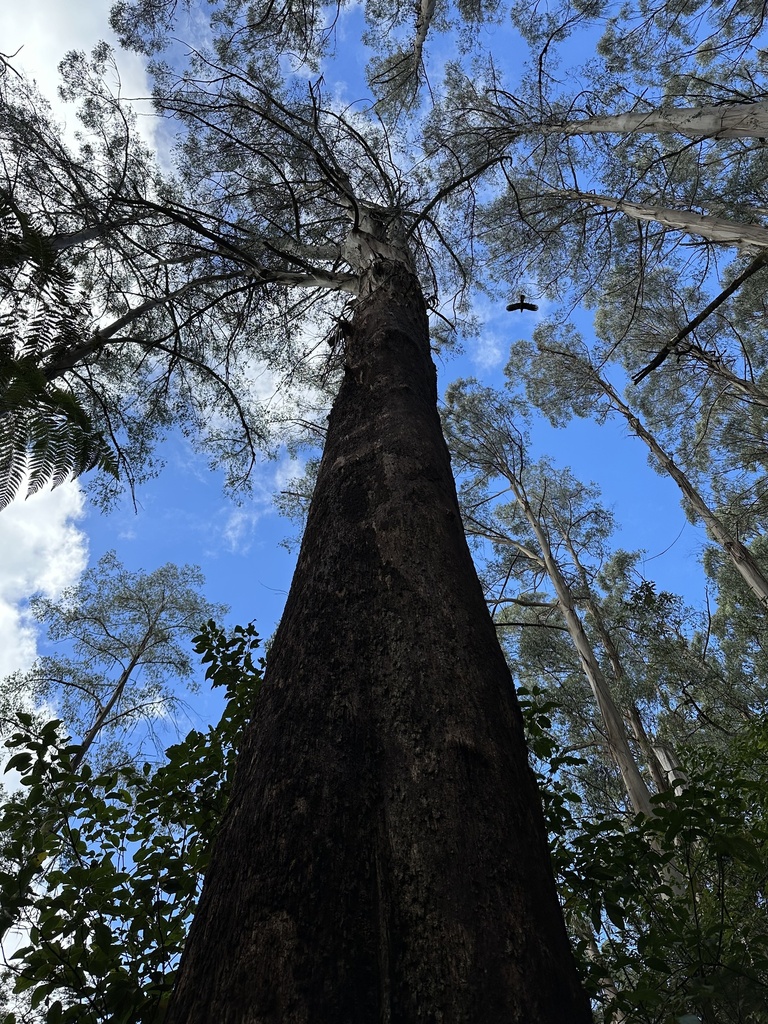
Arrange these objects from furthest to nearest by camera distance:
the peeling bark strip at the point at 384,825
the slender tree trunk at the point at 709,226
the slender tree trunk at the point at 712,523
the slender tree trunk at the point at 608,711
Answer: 1. the slender tree trunk at the point at 712,523
2. the slender tree trunk at the point at 608,711
3. the slender tree trunk at the point at 709,226
4. the peeling bark strip at the point at 384,825

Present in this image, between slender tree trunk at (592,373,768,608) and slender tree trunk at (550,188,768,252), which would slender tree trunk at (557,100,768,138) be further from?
slender tree trunk at (592,373,768,608)

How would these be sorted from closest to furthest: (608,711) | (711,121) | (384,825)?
1. (384,825)
2. (711,121)
3. (608,711)

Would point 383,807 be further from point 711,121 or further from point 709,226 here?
point 711,121

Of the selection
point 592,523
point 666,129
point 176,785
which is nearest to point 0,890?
point 176,785

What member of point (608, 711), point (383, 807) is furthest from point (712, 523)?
point (383, 807)

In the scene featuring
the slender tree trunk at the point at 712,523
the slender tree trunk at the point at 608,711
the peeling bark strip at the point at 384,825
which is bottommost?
the peeling bark strip at the point at 384,825

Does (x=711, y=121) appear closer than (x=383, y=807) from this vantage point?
No

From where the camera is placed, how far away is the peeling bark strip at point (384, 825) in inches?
23.5

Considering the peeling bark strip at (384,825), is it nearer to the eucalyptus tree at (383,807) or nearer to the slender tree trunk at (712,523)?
the eucalyptus tree at (383,807)

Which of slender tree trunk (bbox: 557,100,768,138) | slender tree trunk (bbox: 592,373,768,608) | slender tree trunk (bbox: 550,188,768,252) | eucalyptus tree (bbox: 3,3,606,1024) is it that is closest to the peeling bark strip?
eucalyptus tree (bbox: 3,3,606,1024)

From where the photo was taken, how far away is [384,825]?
75cm

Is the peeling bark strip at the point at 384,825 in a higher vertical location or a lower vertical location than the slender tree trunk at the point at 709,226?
lower

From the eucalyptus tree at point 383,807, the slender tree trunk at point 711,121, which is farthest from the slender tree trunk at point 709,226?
the eucalyptus tree at point 383,807

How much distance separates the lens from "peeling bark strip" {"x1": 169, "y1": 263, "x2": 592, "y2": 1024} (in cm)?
60
